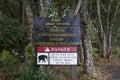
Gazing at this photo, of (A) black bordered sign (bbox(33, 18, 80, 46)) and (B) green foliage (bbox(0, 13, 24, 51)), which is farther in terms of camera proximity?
(B) green foliage (bbox(0, 13, 24, 51))

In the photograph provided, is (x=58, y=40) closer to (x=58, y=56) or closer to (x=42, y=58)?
(x=58, y=56)

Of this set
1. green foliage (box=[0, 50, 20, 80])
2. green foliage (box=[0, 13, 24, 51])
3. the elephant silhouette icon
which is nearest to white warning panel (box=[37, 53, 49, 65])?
the elephant silhouette icon

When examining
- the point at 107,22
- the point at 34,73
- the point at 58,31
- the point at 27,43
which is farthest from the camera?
the point at 107,22

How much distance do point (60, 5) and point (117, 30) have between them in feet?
27.5

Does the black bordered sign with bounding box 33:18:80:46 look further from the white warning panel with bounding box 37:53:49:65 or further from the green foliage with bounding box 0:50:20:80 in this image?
the green foliage with bounding box 0:50:20:80

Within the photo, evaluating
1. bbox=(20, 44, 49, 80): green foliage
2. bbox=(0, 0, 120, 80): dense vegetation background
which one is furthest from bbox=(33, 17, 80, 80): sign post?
bbox=(0, 0, 120, 80): dense vegetation background

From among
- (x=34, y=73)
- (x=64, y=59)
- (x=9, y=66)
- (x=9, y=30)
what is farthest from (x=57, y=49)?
(x=9, y=66)

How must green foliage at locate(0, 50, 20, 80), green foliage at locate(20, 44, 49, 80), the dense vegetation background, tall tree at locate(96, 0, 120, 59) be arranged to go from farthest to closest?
tall tree at locate(96, 0, 120, 59) < green foliage at locate(0, 50, 20, 80) < the dense vegetation background < green foliage at locate(20, 44, 49, 80)

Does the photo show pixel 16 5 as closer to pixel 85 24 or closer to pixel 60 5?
pixel 85 24

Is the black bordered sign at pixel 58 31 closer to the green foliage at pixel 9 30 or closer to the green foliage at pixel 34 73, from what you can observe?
the green foliage at pixel 34 73

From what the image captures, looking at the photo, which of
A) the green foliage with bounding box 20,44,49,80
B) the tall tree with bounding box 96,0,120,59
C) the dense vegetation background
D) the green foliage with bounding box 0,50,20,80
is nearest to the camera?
the green foliage with bounding box 20,44,49,80

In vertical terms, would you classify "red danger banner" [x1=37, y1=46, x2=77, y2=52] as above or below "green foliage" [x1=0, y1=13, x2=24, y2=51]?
below

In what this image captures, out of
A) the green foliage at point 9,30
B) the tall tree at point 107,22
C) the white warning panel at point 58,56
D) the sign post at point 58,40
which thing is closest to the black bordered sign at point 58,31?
the sign post at point 58,40

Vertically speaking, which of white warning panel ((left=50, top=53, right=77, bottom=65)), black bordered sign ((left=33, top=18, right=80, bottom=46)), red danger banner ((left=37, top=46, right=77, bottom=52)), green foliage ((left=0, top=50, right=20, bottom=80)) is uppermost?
black bordered sign ((left=33, top=18, right=80, bottom=46))
